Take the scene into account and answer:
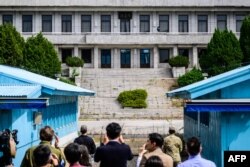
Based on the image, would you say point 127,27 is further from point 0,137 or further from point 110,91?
point 0,137

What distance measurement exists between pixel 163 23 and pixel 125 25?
13.2ft

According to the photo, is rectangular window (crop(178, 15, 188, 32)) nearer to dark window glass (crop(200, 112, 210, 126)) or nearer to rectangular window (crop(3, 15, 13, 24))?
rectangular window (crop(3, 15, 13, 24))

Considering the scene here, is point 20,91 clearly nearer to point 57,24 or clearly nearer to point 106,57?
point 106,57

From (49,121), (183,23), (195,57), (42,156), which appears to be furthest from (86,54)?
(42,156)

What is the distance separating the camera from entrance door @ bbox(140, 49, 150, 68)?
7312 centimetres

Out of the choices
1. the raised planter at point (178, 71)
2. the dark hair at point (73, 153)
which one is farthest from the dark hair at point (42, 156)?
the raised planter at point (178, 71)

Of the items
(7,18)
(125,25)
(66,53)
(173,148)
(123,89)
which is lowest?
(173,148)

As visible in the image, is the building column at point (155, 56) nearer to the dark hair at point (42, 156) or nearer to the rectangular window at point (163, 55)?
the rectangular window at point (163, 55)

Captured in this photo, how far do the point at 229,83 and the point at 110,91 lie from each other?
131 feet

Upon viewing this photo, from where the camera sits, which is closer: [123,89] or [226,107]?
[226,107]

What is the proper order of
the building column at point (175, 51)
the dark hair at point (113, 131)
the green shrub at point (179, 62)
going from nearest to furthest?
the dark hair at point (113, 131) < the green shrub at point (179, 62) < the building column at point (175, 51)

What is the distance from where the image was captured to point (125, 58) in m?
73.3

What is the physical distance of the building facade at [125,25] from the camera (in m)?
72.2

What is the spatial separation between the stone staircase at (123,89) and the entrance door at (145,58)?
3628 mm
